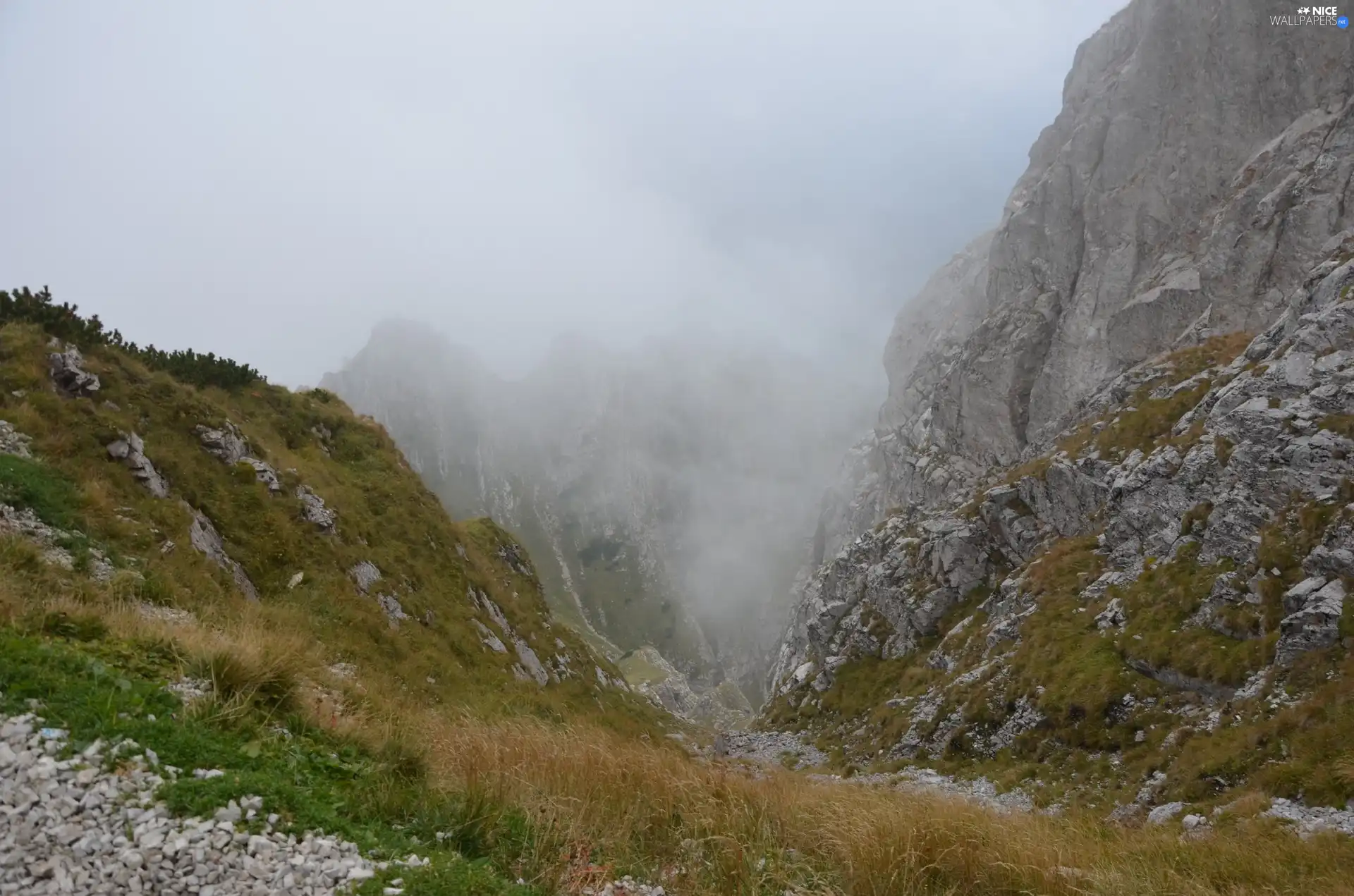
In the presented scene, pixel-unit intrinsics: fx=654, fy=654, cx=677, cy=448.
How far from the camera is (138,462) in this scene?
20.0 metres

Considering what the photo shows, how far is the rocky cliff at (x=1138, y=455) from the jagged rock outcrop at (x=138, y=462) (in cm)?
3709

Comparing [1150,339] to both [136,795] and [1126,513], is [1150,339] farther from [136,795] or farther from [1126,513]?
[136,795]

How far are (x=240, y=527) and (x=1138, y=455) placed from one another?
61284 mm

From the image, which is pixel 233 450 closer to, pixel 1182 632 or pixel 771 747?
pixel 1182 632

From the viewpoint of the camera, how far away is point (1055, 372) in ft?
329

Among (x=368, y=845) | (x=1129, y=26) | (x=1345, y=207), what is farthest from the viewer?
(x=1129, y=26)

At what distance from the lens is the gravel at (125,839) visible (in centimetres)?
579

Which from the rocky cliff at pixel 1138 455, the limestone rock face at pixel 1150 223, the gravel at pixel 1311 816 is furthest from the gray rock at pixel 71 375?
the limestone rock face at pixel 1150 223

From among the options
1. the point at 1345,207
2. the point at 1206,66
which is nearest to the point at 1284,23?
the point at 1206,66

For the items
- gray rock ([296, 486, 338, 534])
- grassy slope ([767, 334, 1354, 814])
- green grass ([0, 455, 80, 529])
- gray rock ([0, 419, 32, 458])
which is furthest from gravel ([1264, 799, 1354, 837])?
gray rock ([0, 419, 32, 458])

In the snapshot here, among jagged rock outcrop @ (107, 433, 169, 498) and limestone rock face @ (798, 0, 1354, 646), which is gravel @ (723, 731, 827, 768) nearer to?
jagged rock outcrop @ (107, 433, 169, 498)

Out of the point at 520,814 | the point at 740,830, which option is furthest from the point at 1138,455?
the point at 520,814

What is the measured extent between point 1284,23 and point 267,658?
13203cm

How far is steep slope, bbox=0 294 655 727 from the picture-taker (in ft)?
48.5
